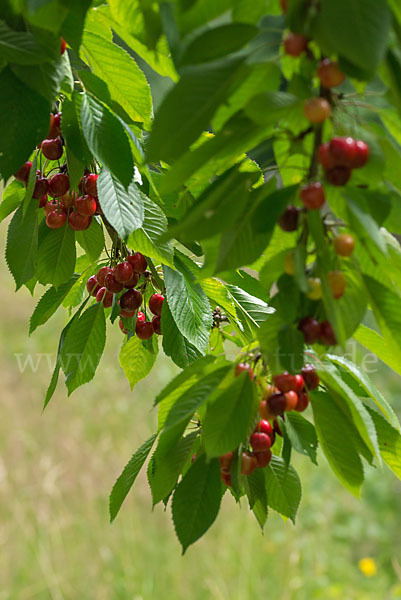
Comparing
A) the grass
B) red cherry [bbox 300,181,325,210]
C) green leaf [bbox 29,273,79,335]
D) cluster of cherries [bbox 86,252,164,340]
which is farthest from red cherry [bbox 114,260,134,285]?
the grass

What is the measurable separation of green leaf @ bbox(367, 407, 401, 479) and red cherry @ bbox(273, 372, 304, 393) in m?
0.13

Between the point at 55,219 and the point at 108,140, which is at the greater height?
the point at 108,140

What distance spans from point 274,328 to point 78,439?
7.86ft

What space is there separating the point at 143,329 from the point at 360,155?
380 millimetres

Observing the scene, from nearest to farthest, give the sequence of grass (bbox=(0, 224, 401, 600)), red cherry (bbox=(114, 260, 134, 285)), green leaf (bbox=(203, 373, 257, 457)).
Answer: green leaf (bbox=(203, 373, 257, 457)), red cherry (bbox=(114, 260, 134, 285)), grass (bbox=(0, 224, 401, 600))

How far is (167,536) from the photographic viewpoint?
87.4 inches

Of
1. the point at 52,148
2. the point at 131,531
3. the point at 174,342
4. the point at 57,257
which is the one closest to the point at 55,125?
the point at 52,148

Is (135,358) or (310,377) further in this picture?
(135,358)

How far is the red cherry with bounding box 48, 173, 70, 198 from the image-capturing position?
61 cm

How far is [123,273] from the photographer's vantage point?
0.63 meters

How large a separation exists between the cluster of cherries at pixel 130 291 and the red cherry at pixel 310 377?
0.24 m

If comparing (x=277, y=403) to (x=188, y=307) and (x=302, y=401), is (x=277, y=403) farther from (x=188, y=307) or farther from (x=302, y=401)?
(x=188, y=307)

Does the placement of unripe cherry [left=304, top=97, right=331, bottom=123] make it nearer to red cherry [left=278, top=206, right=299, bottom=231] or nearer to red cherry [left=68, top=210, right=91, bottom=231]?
red cherry [left=278, top=206, right=299, bottom=231]

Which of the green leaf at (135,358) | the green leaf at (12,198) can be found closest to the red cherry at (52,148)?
the green leaf at (12,198)
